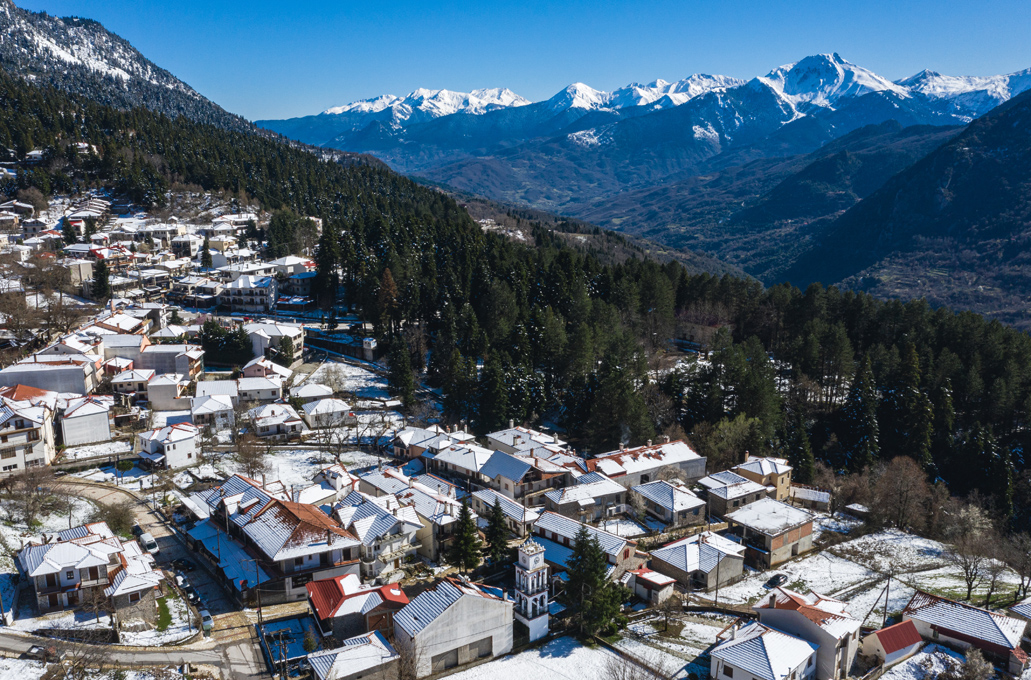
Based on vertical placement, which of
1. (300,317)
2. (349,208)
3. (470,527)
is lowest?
(470,527)

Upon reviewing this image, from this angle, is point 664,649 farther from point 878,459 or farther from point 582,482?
point 878,459

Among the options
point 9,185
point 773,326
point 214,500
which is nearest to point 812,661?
point 214,500

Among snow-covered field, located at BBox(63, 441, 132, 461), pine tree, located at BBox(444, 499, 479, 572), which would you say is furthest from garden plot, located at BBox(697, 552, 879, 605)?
snow-covered field, located at BBox(63, 441, 132, 461)

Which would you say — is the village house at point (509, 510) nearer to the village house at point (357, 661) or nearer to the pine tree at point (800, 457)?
the village house at point (357, 661)

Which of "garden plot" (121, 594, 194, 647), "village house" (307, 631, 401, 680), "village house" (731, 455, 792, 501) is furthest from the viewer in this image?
"village house" (731, 455, 792, 501)

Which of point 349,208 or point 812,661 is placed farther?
point 349,208

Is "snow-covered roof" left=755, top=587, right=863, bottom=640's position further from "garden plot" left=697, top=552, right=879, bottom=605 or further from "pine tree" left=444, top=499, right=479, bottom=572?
"pine tree" left=444, top=499, right=479, bottom=572
